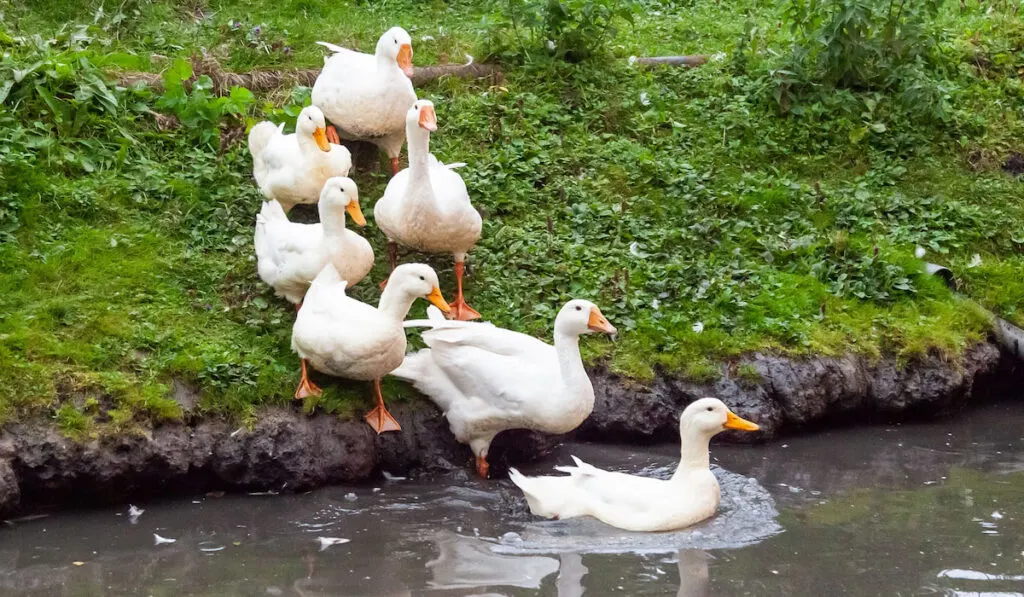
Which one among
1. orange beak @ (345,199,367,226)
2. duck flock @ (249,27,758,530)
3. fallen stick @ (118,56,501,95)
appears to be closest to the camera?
duck flock @ (249,27,758,530)

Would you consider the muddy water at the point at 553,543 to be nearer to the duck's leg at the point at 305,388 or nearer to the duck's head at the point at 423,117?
the duck's leg at the point at 305,388

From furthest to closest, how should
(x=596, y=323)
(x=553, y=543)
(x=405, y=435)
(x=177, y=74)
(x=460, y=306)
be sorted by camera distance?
1. (x=177, y=74)
2. (x=460, y=306)
3. (x=405, y=435)
4. (x=596, y=323)
5. (x=553, y=543)

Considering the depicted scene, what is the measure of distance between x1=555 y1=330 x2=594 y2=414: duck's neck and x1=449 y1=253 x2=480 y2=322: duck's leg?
899 mm

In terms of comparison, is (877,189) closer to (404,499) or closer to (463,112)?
(463,112)

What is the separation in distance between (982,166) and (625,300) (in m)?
3.54

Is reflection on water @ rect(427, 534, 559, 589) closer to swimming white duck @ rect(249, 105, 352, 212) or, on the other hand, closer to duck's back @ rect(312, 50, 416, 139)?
swimming white duck @ rect(249, 105, 352, 212)

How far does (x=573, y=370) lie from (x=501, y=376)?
0.39m

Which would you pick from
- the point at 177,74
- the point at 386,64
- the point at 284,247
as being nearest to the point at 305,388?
the point at 284,247

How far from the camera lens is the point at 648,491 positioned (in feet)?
19.0

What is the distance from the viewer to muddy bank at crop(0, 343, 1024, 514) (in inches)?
234

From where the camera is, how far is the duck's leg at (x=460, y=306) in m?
7.04

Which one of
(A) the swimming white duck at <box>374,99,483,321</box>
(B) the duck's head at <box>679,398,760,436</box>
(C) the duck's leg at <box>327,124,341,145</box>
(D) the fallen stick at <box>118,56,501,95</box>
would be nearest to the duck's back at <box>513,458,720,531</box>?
(B) the duck's head at <box>679,398,760,436</box>

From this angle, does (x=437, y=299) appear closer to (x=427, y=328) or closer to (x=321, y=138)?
(x=427, y=328)

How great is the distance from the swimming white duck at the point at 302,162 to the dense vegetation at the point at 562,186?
0.45 m
